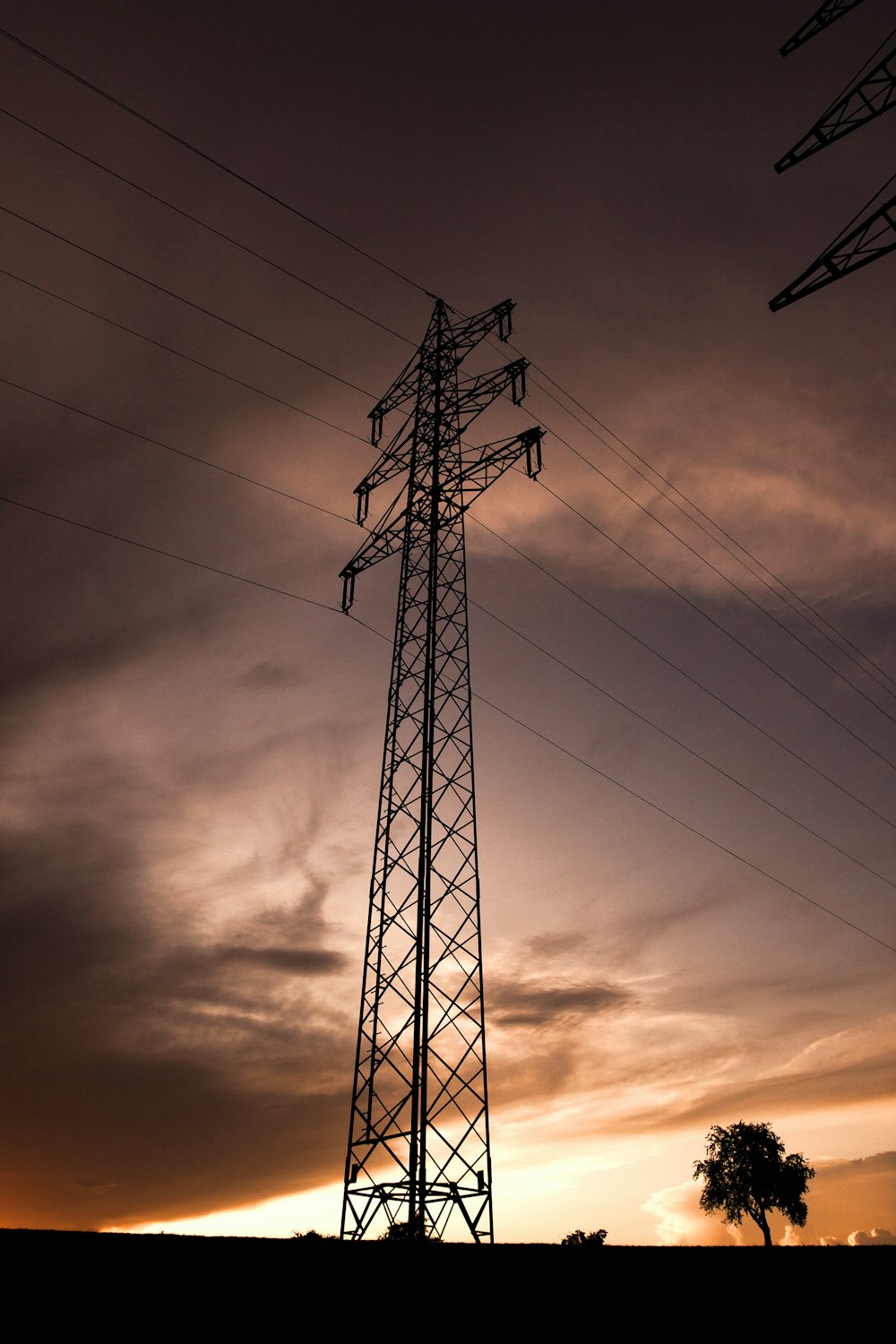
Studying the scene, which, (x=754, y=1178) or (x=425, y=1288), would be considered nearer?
(x=425, y=1288)

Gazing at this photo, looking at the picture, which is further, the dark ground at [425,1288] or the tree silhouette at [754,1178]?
the tree silhouette at [754,1178]

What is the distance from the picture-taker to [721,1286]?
303 inches

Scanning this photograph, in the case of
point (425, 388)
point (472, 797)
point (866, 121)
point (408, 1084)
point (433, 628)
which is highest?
point (425, 388)

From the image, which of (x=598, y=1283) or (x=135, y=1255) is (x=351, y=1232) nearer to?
(x=135, y=1255)

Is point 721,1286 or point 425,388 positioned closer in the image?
point 721,1286

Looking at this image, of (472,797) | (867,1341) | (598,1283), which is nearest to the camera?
(867,1341)

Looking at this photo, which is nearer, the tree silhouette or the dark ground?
the dark ground

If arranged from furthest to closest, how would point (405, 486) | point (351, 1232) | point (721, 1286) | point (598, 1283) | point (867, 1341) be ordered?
point (405, 486) < point (351, 1232) < point (598, 1283) < point (721, 1286) < point (867, 1341)

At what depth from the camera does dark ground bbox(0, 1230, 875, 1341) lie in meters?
7.03

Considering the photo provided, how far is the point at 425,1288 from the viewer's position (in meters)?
8.87

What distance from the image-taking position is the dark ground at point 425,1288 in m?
7.03

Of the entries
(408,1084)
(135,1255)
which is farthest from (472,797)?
(135,1255)

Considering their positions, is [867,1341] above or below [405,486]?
below

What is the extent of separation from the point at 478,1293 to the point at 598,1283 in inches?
48.0
